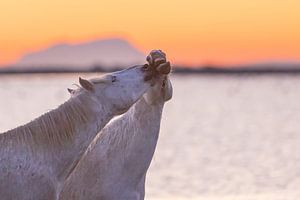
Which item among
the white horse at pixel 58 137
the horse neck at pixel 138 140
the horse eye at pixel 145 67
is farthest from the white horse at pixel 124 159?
the white horse at pixel 58 137

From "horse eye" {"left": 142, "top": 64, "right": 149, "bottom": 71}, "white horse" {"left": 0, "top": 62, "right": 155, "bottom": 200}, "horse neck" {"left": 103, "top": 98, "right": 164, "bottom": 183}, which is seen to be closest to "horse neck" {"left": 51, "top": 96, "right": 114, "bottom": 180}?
"white horse" {"left": 0, "top": 62, "right": 155, "bottom": 200}

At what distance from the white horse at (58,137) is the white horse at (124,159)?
2.52 ft

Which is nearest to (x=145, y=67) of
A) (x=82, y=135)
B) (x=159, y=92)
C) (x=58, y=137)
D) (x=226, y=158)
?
(x=159, y=92)

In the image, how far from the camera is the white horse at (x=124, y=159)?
10.0m

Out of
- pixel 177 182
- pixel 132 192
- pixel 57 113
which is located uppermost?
pixel 57 113

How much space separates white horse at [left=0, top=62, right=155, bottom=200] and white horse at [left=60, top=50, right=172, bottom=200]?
0.77 meters

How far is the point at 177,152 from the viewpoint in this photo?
26406 mm

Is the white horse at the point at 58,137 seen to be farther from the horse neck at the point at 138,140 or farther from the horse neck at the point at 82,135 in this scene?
the horse neck at the point at 138,140

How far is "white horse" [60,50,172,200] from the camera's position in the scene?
394 inches

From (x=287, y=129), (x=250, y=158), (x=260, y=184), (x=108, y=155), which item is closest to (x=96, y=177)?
(x=108, y=155)

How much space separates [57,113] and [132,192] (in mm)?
1334

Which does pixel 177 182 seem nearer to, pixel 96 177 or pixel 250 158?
A: pixel 250 158

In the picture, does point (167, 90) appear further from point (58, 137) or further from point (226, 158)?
point (226, 158)

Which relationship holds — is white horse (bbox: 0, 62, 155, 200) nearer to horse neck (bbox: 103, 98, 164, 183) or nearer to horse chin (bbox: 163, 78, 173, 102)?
horse chin (bbox: 163, 78, 173, 102)
